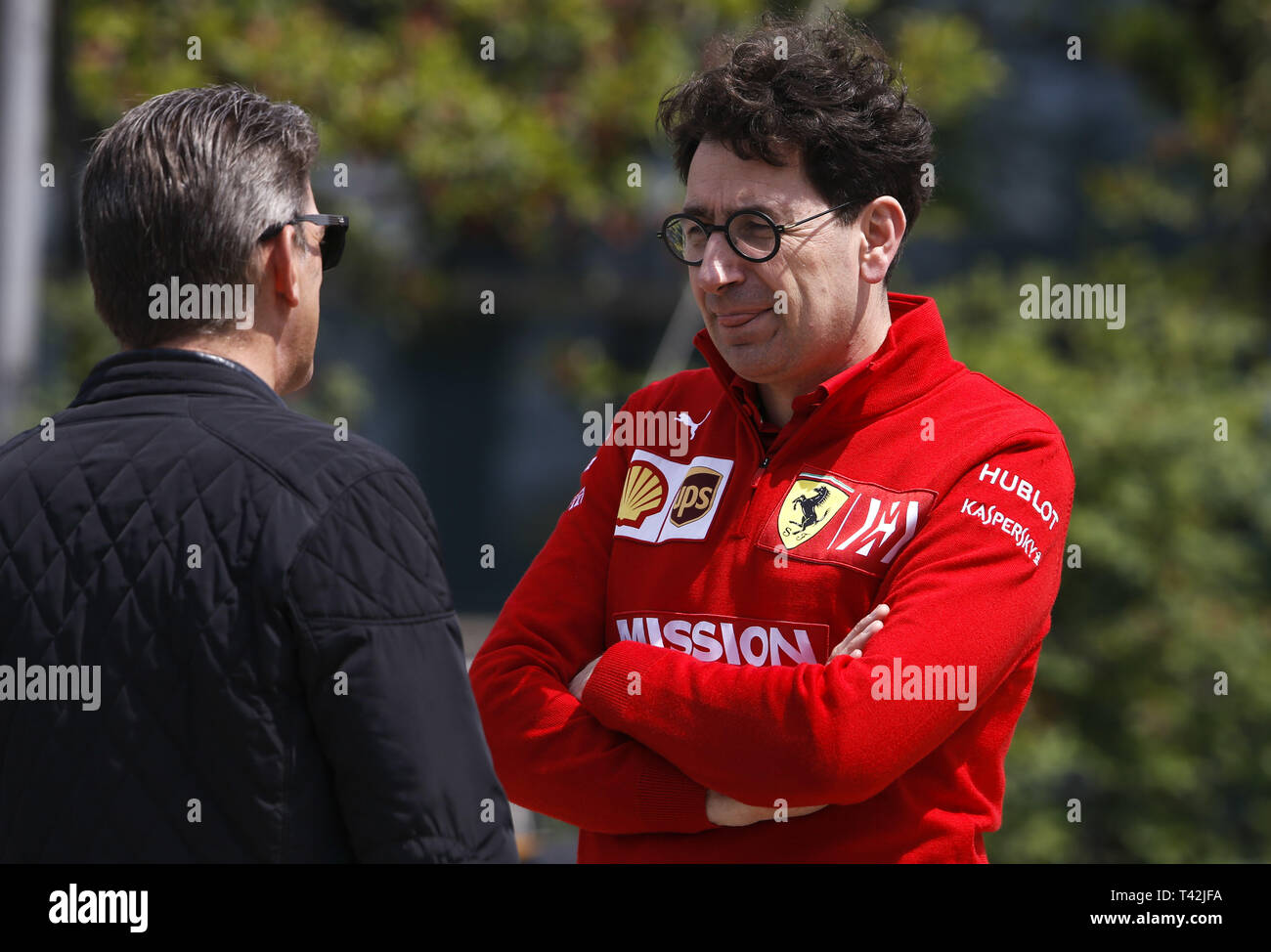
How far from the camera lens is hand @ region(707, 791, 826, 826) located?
7.14ft

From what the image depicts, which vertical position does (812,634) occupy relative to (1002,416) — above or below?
below

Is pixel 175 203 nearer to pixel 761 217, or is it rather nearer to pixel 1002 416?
pixel 761 217

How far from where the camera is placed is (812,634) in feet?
7.46

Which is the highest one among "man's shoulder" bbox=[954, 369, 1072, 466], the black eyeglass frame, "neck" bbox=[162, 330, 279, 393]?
the black eyeglass frame

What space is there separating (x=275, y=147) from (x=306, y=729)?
2.65 feet

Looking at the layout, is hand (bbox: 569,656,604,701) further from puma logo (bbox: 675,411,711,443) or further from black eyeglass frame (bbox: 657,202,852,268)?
black eyeglass frame (bbox: 657,202,852,268)

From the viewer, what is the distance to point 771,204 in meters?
2.37

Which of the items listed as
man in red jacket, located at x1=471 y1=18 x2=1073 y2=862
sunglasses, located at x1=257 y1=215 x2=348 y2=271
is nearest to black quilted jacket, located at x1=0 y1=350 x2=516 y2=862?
sunglasses, located at x1=257 y1=215 x2=348 y2=271

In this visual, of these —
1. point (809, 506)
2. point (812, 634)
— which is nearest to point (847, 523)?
point (809, 506)

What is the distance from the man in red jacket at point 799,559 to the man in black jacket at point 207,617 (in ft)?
1.47

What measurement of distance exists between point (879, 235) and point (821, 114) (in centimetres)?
24

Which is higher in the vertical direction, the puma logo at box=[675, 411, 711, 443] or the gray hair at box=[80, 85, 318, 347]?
the gray hair at box=[80, 85, 318, 347]

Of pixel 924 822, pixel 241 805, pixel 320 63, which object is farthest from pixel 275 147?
pixel 320 63

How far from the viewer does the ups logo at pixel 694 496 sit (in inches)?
96.4
